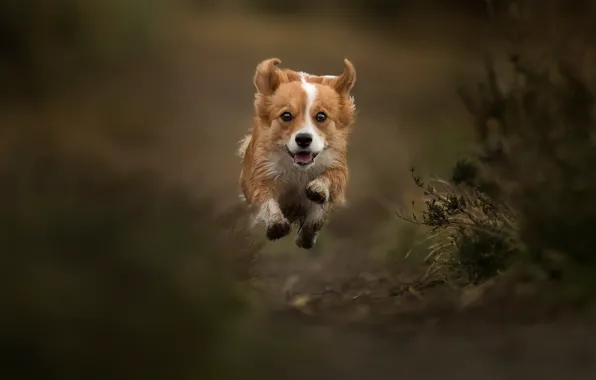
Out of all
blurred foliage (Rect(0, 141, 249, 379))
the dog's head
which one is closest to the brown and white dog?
the dog's head

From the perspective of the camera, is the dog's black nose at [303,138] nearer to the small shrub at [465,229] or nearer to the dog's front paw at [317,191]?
the dog's front paw at [317,191]

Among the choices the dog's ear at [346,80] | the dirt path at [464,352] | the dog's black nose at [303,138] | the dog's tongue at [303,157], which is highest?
the dog's ear at [346,80]

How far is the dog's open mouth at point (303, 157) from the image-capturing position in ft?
6.51

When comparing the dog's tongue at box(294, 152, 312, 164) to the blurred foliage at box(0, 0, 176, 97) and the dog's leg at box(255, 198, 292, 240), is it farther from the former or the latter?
the blurred foliage at box(0, 0, 176, 97)

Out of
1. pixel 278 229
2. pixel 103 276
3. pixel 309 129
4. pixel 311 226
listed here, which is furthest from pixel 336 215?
pixel 103 276

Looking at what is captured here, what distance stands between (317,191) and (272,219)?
15 cm

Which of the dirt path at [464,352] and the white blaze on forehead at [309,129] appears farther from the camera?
the dirt path at [464,352]

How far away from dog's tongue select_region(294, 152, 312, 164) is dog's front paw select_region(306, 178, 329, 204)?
7 cm

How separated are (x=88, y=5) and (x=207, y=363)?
1.11m

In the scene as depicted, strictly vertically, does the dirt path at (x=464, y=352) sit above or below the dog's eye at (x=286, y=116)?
below

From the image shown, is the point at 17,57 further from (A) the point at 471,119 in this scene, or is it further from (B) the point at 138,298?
(A) the point at 471,119

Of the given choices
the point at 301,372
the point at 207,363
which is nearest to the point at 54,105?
the point at 207,363

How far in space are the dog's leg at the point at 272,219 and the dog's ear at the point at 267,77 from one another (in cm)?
32

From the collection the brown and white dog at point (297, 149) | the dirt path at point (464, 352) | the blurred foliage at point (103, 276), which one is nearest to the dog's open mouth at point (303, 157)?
the brown and white dog at point (297, 149)
